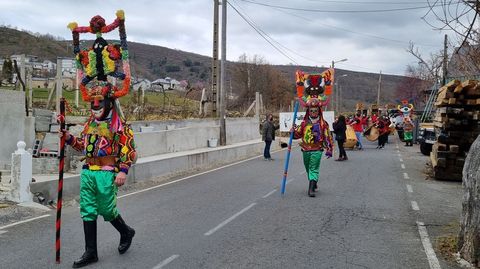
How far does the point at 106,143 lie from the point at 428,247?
4.63m

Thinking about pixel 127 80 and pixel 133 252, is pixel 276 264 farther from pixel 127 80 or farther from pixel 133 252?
pixel 127 80

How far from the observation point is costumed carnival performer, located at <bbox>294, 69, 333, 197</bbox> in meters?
11.2

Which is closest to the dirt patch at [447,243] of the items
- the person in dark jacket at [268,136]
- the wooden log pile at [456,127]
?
the wooden log pile at [456,127]

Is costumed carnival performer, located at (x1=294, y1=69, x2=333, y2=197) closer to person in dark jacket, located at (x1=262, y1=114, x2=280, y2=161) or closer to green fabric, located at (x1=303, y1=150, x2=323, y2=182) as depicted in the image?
green fabric, located at (x1=303, y1=150, x2=323, y2=182)

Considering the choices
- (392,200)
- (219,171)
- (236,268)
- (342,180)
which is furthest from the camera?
(219,171)

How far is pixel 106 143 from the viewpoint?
239 inches

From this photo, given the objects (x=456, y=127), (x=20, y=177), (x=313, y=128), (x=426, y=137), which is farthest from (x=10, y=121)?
(x=426, y=137)

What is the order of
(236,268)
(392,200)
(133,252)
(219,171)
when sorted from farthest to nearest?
(219,171) → (392,200) → (133,252) → (236,268)

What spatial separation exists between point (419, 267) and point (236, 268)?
7.35 feet

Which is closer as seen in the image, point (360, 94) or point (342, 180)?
point (342, 180)

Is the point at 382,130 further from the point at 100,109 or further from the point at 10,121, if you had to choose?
the point at 100,109

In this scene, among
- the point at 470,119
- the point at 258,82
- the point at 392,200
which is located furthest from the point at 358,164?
the point at 258,82

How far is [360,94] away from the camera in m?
122

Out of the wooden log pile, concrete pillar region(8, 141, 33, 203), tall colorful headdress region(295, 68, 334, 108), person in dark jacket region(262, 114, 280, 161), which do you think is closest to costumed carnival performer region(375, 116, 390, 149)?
person in dark jacket region(262, 114, 280, 161)
